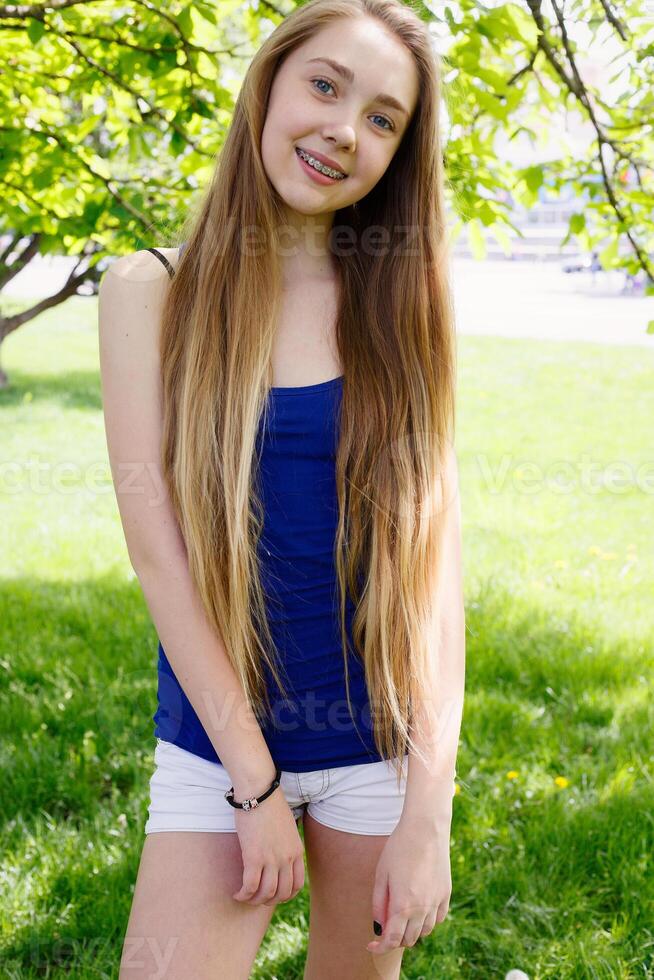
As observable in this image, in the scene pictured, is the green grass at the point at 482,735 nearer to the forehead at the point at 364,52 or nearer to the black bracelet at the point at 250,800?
the black bracelet at the point at 250,800

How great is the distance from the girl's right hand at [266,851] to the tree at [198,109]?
164cm

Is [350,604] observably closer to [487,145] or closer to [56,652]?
[487,145]

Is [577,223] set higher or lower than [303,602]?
higher

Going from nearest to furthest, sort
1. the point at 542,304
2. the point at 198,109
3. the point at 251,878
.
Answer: the point at 251,878 → the point at 198,109 → the point at 542,304

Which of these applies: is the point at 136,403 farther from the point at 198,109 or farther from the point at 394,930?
the point at 198,109

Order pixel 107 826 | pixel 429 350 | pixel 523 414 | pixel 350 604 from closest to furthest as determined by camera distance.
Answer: pixel 350 604 < pixel 429 350 < pixel 107 826 < pixel 523 414

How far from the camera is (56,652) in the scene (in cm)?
342

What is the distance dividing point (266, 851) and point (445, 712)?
1.16 ft

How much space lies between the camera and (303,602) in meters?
1.49

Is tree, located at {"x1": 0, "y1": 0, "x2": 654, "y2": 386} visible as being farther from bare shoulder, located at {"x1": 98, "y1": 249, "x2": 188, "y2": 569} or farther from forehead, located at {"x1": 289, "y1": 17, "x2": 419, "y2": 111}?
bare shoulder, located at {"x1": 98, "y1": 249, "x2": 188, "y2": 569}

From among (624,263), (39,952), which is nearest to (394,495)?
(39,952)

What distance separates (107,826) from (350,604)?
135 cm

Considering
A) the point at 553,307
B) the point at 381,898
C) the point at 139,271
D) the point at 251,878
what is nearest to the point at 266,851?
the point at 251,878

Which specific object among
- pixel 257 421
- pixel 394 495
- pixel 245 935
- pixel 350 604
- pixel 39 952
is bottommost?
pixel 39 952
